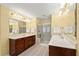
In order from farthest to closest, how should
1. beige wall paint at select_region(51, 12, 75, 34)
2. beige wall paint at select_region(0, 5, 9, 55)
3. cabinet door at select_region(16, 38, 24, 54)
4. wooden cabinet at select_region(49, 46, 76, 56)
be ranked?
1. cabinet door at select_region(16, 38, 24, 54)
2. beige wall paint at select_region(0, 5, 9, 55)
3. beige wall paint at select_region(51, 12, 75, 34)
4. wooden cabinet at select_region(49, 46, 76, 56)

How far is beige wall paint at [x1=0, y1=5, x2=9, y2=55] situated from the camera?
3.35 meters

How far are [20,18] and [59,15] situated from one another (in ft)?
6.33

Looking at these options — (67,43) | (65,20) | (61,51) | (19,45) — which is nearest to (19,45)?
(19,45)

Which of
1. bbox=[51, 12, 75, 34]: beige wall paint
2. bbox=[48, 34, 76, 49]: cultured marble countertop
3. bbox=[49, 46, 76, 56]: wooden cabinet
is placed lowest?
bbox=[49, 46, 76, 56]: wooden cabinet

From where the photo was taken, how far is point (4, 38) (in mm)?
3523

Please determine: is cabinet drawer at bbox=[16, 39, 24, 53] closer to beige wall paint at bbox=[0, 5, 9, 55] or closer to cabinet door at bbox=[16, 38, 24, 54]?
cabinet door at bbox=[16, 38, 24, 54]

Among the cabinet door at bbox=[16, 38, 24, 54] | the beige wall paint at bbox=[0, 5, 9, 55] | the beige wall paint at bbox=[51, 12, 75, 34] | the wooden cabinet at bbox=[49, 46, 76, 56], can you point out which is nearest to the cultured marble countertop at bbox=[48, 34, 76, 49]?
the wooden cabinet at bbox=[49, 46, 76, 56]

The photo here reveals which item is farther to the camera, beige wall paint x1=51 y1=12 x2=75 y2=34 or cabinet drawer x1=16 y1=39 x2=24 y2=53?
cabinet drawer x1=16 y1=39 x2=24 y2=53

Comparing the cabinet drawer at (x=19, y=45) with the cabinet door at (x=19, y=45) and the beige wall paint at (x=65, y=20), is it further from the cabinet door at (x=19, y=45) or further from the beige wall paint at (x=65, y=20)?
the beige wall paint at (x=65, y=20)

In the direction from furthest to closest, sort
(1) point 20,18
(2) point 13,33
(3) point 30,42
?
(3) point 30,42
(1) point 20,18
(2) point 13,33

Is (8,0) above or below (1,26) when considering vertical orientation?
above

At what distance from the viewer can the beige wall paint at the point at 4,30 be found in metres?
3.35

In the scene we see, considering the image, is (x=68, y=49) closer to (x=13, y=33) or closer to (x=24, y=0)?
(x=24, y=0)

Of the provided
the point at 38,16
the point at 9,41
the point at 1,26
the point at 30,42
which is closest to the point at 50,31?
the point at 38,16
